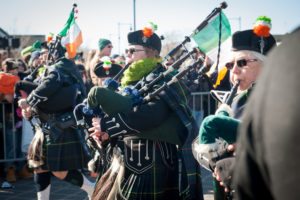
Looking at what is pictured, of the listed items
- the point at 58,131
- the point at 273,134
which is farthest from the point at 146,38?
the point at 273,134

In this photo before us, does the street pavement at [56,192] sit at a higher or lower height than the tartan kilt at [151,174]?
lower

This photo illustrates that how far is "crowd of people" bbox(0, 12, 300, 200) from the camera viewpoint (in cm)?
90

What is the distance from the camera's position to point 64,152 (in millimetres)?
4602

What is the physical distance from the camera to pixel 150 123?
2.69 meters

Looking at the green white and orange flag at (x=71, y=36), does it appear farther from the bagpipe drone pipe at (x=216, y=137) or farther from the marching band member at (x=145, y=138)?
the bagpipe drone pipe at (x=216, y=137)

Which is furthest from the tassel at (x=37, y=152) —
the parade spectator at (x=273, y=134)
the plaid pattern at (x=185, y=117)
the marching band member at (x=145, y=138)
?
the parade spectator at (x=273, y=134)

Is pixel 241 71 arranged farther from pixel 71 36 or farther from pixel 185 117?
pixel 71 36

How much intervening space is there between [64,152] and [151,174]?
1989mm

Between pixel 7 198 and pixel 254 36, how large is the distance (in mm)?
4280

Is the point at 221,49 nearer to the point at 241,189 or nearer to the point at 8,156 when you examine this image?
the point at 241,189

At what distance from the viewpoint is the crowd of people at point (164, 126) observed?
0.90 meters

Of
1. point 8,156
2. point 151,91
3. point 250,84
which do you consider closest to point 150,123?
point 151,91

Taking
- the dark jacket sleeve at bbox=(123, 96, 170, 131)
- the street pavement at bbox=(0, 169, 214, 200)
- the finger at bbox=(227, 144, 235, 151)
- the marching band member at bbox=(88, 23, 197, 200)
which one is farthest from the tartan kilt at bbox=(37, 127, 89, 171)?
the finger at bbox=(227, 144, 235, 151)

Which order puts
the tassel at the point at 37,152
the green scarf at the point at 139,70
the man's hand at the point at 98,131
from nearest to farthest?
the man's hand at the point at 98,131, the green scarf at the point at 139,70, the tassel at the point at 37,152
